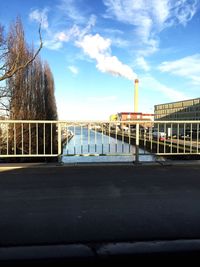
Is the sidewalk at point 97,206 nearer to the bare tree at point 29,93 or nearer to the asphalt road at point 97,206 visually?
the asphalt road at point 97,206

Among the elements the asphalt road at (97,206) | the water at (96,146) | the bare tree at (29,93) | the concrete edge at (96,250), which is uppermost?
the bare tree at (29,93)

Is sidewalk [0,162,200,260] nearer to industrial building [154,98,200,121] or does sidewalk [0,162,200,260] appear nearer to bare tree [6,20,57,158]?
bare tree [6,20,57,158]

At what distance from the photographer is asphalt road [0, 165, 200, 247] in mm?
3865

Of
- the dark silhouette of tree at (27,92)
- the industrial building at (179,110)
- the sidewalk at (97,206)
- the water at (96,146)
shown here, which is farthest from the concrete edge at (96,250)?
the industrial building at (179,110)

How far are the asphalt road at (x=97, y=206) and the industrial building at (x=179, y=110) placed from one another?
83.3 metres

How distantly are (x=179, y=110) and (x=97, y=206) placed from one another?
→ 10208 centimetres

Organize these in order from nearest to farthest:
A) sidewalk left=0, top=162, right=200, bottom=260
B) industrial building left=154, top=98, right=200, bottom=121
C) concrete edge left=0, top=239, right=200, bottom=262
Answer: concrete edge left=0, top=239, right=200, bottom=262, sidewalk left=0, top=162, right=200, bottom=260, industrial building left=154, top=98, right=200, bottom=121

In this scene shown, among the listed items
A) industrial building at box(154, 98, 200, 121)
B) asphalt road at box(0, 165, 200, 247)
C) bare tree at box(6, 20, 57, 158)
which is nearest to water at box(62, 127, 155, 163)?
asphalt road at box(0, 165, 200, 247)

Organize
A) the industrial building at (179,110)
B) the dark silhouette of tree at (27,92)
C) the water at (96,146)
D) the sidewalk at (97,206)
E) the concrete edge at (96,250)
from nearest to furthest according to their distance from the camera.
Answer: the concrete edge at (96,250), the sidewalk at (97,206), the water at (96,146), the dark silhouette of tree at (27,92), the industrial building at (179,110)

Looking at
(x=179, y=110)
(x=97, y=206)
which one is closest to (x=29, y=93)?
(x=97, y=206)

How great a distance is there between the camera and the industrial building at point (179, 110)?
300ft

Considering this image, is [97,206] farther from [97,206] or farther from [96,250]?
[96,250]

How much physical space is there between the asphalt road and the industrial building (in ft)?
273

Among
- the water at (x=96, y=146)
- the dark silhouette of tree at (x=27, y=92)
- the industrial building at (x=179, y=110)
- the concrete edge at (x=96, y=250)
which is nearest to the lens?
the concrete edge at (x=96, y=250)
